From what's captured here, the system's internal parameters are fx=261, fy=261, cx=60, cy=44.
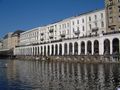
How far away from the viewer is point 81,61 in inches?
4417

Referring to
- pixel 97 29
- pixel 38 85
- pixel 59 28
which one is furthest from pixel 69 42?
pixel 38 85

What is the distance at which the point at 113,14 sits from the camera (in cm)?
11138

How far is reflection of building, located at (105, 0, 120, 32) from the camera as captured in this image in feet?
360

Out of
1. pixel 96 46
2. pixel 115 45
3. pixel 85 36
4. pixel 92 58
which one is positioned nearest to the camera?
pixel 115 45

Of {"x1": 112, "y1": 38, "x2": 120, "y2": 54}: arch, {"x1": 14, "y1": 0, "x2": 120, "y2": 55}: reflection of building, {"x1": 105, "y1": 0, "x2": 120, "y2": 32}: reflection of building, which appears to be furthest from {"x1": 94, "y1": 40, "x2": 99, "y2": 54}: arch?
{"x1": 112, "y1": 38, "x2": 120, "y2": 54}: arch

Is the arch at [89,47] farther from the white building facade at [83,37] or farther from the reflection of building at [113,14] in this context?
the reflection of building at [113,14]

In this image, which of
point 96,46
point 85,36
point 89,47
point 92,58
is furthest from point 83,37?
point 92,58

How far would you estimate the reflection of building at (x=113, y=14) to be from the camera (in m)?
110

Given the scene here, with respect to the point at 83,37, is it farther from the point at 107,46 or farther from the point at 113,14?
the point at 113,14

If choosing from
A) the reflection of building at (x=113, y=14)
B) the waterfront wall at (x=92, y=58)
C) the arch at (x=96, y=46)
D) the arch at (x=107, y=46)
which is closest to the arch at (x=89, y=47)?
the arch at (x=96, y=46)

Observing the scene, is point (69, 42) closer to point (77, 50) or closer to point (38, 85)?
point (77, 50)

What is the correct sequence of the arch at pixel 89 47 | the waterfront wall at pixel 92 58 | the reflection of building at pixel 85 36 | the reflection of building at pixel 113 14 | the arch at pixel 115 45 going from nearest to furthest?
the waterfront wall at pixel 92 58 → the arch at pixel 115 45 → the reflection of building at pixel 85 36 → the reflection of building at pixel 113 14 → the arch at pixel 89 47

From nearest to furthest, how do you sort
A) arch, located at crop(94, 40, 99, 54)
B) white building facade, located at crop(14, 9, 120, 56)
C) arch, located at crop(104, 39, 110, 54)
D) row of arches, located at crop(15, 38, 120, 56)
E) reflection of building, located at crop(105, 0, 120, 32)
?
row of arches, located at crop(15, 38, 120, 56), arch, located at crop(104, 39, 110, 54), white building facade, located at crop(14, 9, 120, 56), reflection of building, located at crop(105, 0, 120, 32), arch, located at crop(94, 40, 99, 54)

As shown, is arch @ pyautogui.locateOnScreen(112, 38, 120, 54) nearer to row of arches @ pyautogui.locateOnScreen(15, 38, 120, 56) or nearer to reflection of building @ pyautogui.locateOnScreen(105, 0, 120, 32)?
row of arches @ pyautogui.locateOnScreen(15, 38, 120, 56)
